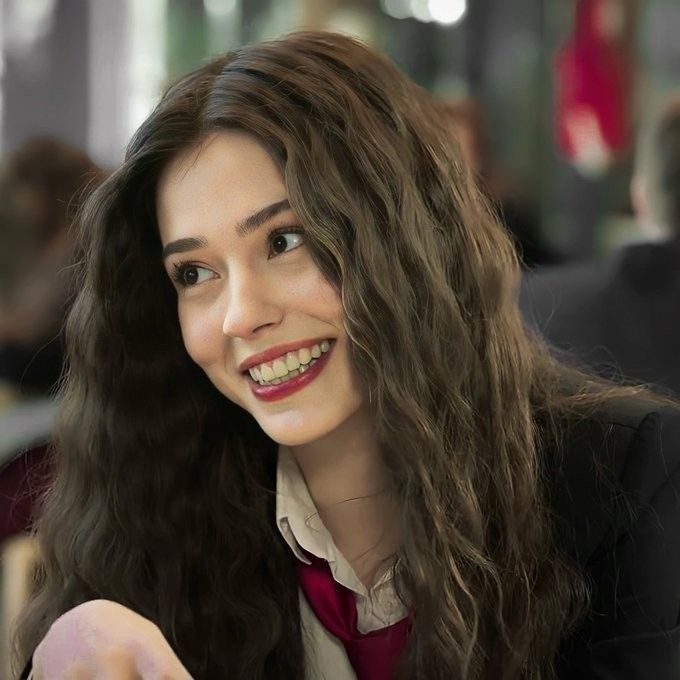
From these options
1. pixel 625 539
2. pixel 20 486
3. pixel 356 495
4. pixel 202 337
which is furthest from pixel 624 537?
pixel 20 486

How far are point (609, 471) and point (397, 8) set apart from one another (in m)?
2.12

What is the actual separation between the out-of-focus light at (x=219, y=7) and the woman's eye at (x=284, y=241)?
2171mm

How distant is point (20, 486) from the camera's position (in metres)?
1.69

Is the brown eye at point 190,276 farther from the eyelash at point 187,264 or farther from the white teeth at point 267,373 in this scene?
the white teeth at point 267,373

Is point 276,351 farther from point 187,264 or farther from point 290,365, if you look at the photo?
point 187,264

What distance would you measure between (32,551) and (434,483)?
72cm

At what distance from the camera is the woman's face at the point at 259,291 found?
119 centimetres

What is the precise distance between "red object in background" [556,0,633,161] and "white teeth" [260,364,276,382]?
213 cm

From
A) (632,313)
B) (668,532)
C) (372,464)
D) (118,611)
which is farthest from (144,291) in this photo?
(632,313)

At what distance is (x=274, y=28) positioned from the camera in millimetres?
3215

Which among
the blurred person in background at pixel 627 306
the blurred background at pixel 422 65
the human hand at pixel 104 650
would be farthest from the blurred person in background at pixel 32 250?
the human hand at pixel 104 650

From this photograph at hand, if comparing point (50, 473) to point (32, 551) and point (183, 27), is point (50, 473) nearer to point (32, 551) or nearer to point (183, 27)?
point (32, 551)

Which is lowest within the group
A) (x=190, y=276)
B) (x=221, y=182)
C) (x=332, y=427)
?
(x=332, y=427)

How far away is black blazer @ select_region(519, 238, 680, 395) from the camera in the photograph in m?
1.97
